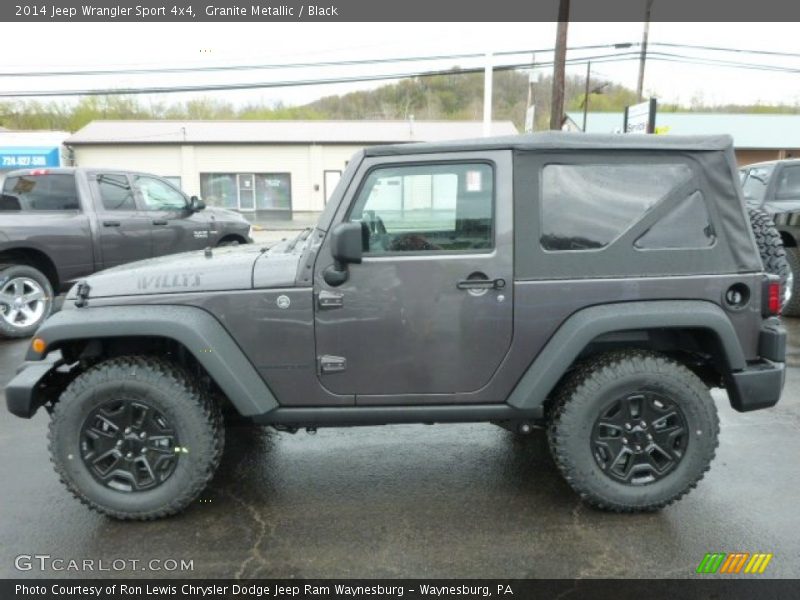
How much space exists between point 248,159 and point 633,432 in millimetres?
32391

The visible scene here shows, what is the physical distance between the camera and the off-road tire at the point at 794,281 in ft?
24.6

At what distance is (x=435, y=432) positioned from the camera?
14.5ft

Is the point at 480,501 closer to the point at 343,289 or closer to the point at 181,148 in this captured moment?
the point at 343,289

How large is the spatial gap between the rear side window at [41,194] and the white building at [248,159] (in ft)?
83.5

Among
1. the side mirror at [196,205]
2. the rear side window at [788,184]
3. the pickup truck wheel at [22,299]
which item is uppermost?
the rear side window at [788,184]

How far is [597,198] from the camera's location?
10.3 ft

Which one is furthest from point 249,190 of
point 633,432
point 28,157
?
point 633,432

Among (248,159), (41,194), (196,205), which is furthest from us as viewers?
(248,159)

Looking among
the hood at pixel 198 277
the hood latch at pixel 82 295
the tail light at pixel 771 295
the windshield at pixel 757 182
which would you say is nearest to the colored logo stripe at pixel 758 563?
the tail light at pixel 771 295

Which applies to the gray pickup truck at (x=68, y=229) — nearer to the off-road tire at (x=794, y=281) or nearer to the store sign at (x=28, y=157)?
the off-road tire at (x=794, y=281)

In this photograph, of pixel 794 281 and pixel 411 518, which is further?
pixel 794 281

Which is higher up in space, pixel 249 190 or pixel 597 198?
pixel 597 198

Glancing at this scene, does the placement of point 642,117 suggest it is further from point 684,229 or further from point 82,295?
point 82,295

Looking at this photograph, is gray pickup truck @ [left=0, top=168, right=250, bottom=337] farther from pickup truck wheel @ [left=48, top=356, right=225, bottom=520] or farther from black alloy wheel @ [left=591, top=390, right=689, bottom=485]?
black alloy wheel @ [left=591, top=390, right=689, bottom=485]
